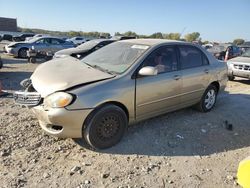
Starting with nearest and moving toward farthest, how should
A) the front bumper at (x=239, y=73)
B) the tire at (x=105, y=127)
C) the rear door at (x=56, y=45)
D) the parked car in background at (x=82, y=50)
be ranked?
the tire at (x=105, y=127) → the front bumper at (x=239, y=73) → the parked car in background at (x=82, y=50) → the rear door at (x=56, y=45)

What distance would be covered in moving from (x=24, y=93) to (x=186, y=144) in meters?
2.74

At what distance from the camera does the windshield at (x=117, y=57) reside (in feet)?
15.5

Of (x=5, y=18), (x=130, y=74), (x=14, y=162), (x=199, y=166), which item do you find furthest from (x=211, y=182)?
(x=5, y=18)

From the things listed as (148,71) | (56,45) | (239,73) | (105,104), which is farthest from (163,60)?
(56,45)

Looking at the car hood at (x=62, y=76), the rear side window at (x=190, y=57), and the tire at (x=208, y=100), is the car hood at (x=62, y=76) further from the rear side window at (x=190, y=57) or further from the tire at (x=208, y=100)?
the tire at (x=208, y=100)

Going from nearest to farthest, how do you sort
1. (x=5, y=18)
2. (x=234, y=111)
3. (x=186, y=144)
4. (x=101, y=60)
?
(x=186, y=144) < (x=101, y=60) < (x=234, y=111) < (x=5, y=18)

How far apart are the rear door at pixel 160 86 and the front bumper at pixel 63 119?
1.05 meters

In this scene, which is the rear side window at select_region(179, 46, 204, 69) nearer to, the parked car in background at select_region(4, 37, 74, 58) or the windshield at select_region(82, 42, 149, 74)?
the windshield at select_region(82, 42, 149, 74)

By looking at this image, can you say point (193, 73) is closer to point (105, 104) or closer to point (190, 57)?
point (190, 57)

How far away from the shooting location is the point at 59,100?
387cm

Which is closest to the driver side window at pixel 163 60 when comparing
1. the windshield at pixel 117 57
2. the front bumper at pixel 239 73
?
the windshield at pixel 117 57

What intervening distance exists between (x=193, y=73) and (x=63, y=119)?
117 inches

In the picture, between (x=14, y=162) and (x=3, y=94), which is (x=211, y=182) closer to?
(x=14, y=162)

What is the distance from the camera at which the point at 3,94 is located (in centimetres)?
704
